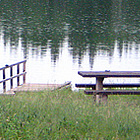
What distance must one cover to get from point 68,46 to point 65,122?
84.0 feet

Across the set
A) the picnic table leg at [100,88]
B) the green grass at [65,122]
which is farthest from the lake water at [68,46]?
the green grass at [65,122]

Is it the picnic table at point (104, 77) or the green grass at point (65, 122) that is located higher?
the picnic table at point (104, 77)

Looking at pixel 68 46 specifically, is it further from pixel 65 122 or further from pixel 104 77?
pixel 65 122

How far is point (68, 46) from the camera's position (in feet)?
107

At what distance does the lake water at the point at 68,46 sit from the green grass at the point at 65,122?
4953mm

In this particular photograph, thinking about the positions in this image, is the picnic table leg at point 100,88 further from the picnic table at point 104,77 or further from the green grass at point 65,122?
the green grass at point 65,122

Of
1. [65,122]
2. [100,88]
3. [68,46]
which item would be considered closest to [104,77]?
[100,88]

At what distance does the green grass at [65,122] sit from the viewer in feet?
22.1

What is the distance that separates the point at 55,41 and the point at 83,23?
51.6ft

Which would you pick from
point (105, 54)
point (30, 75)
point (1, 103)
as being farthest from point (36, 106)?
point (105, 54)

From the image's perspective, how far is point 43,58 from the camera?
87.1 ft

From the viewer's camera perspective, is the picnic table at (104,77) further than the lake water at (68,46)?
No

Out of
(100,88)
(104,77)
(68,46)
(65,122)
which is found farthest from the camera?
(68,46)

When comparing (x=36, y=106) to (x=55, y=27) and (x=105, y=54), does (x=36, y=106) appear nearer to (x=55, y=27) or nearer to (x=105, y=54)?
(x=105, y=54)
